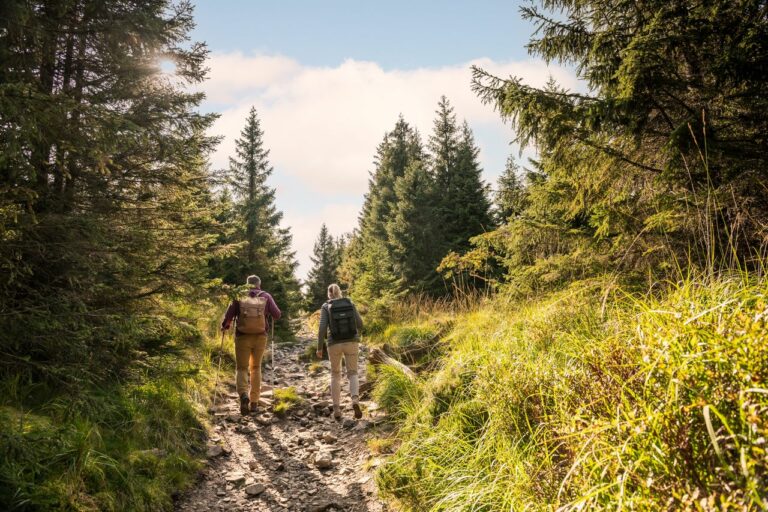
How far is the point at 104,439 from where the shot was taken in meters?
4.33

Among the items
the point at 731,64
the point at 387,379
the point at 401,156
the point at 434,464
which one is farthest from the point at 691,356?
the point at 401,156

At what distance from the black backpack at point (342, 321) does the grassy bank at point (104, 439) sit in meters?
2.37

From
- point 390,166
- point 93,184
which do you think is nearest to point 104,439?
point 93,184

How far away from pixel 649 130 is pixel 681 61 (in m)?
1.07

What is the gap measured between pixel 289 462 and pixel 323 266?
4377 cm

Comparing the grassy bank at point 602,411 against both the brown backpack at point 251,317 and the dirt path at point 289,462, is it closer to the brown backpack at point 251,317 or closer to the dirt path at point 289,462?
the dirt path at point 289,462

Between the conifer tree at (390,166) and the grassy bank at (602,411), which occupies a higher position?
the conifer tree at (390,166)

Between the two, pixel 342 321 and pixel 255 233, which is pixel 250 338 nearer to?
pixel 342 321

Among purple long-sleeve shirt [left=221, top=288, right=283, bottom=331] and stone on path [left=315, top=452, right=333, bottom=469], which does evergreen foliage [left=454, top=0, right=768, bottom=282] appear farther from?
purple long-sleeve shirt [left=221, top=288, right=283, bottom=331]

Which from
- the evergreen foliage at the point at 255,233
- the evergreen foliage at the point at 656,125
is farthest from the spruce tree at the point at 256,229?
the evergreen foliage at the point at 656,125

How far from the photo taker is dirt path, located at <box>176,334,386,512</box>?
4492 millimetres

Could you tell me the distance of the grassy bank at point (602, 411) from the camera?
5.77 ft

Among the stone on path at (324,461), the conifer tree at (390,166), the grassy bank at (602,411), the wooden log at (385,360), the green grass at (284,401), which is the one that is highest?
the conifer tree at (390,166)

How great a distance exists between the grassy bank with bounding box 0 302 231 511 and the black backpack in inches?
93.3
